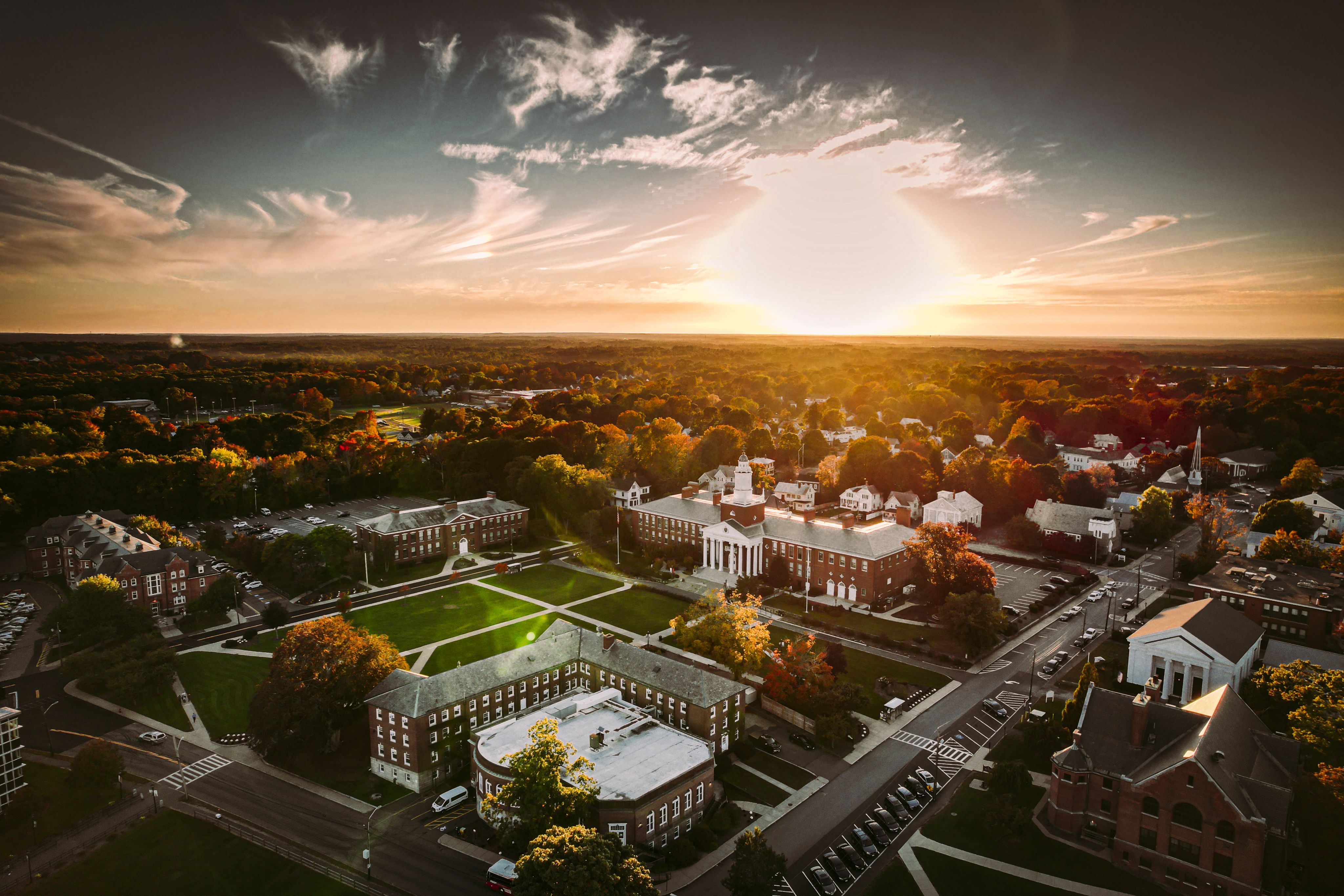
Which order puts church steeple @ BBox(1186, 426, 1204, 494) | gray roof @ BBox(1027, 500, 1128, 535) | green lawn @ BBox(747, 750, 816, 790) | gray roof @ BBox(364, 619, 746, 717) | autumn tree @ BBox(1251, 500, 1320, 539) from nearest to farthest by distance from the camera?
green lawn @ BBox(747, 750, 816, 790), gray roof @ BBox(364, 619, 746, 717), autumn tree @ BBox(1251, 500, 1320, 539), gray roof @ BBox(1027, 500, 1128, 535), church steeple @ BBox(1186, 426, 1204, 494)

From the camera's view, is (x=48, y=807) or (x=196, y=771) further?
(x=196, y=771)

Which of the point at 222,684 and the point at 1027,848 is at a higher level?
the point at 1027,848

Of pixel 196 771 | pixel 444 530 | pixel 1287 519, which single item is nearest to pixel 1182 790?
pixel 196 771

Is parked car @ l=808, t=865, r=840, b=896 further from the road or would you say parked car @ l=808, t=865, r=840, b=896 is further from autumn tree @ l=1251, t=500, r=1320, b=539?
autumn tree @ l=1251, t=500, r=1320, b=539

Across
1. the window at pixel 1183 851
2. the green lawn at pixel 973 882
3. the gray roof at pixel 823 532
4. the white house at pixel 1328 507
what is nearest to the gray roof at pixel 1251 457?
the white house at pixel 1328 507

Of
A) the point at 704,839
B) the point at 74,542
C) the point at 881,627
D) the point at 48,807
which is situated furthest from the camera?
the point at 74,542

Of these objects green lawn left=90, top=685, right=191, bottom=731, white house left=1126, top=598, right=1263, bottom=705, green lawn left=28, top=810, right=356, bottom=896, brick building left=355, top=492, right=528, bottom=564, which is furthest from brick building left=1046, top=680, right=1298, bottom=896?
brick building left=355, top=492, right=528, bottom=564

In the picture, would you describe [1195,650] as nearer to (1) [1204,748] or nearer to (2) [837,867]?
(1) [1204,748]
